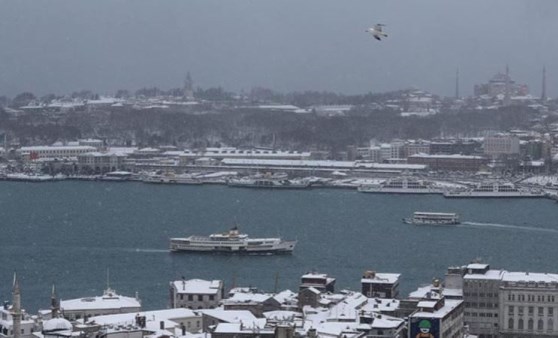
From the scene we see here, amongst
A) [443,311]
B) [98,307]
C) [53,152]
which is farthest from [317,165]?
[443,311]

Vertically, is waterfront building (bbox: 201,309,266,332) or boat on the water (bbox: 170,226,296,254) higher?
waterfront building (bbox: 201,309,266,332)

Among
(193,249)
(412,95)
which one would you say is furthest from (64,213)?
(412,95)

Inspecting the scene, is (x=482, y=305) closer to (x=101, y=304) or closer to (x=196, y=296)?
(x=196, y=296)

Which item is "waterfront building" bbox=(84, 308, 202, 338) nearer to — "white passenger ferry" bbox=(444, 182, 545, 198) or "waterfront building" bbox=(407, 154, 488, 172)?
"white passenger ferry" bbox=(444, 182, 545, 198)

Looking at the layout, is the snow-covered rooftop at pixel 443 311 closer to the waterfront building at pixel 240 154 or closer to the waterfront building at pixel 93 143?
the waterfront building at pixel 240 154

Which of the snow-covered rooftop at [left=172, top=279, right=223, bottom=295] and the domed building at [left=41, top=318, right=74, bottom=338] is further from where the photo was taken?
the snow-covered rooftop at [left=172, top=279, right=223, bottom=295]

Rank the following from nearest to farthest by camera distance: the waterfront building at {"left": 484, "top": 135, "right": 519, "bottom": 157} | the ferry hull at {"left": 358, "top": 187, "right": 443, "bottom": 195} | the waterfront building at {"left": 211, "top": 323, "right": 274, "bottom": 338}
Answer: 1. the waterfront building at {"left": 211, "top": 323, "right": 274, "bottom": 338}
2. the ferry hull at {"left": 358, "top": 187, "right": 443, "bottom": 195}
3. the waterfront building at {"left": 484, "top": 135, "right": 519, "bottom": 157}

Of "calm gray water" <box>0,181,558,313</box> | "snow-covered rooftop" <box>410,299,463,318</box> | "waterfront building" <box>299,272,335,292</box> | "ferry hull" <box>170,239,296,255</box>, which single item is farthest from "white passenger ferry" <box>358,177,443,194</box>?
"snow-covered rooftop" <box>410,299,463,318</box>

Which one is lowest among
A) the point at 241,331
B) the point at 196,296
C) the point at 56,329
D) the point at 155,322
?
the point at 196,296
